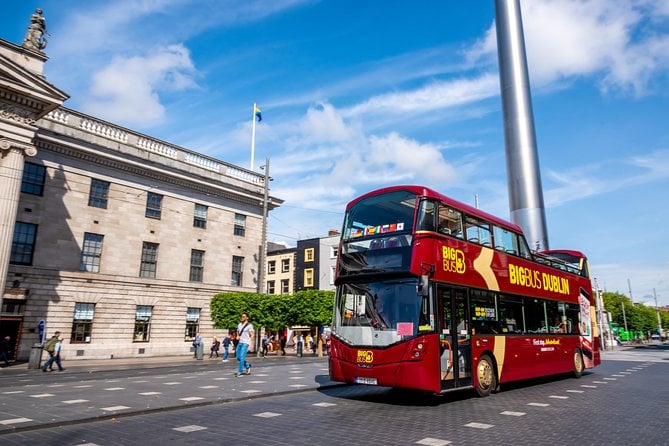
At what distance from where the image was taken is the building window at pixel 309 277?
56500 mm

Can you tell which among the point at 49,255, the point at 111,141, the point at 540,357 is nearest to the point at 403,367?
the point at 540,357

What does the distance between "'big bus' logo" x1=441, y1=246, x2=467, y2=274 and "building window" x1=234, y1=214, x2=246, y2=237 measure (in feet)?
92.8

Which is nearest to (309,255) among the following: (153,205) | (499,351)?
(153,205)

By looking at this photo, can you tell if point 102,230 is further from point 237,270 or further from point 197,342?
point 237,270

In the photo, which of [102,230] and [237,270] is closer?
[102,230]

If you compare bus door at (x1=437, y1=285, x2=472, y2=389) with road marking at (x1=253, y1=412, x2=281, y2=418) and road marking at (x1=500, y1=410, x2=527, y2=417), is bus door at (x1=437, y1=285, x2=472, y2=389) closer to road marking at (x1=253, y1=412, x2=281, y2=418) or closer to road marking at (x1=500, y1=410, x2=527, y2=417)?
road marking at (x1=500, y1=410, x2=527, y2=417)

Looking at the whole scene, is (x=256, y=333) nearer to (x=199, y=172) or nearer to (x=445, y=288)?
(x=199, y=172)

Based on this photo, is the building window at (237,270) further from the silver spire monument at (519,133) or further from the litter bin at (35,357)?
the silver spire monument at (519,133)

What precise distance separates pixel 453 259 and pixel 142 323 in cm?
2543

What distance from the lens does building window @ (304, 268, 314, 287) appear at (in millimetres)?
56500

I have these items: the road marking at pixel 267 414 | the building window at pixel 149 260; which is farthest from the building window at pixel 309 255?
the road marking at pixel 267 414

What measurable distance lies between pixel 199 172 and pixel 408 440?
3047cm

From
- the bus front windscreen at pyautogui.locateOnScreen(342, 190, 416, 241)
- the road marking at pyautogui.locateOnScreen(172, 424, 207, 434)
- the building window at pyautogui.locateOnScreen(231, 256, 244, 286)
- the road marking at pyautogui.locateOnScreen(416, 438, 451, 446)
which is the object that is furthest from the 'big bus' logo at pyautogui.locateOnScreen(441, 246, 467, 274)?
the building window at pyautogui.locateOnScreen(231, 256, 244, 286)

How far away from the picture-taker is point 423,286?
30.6 ft
